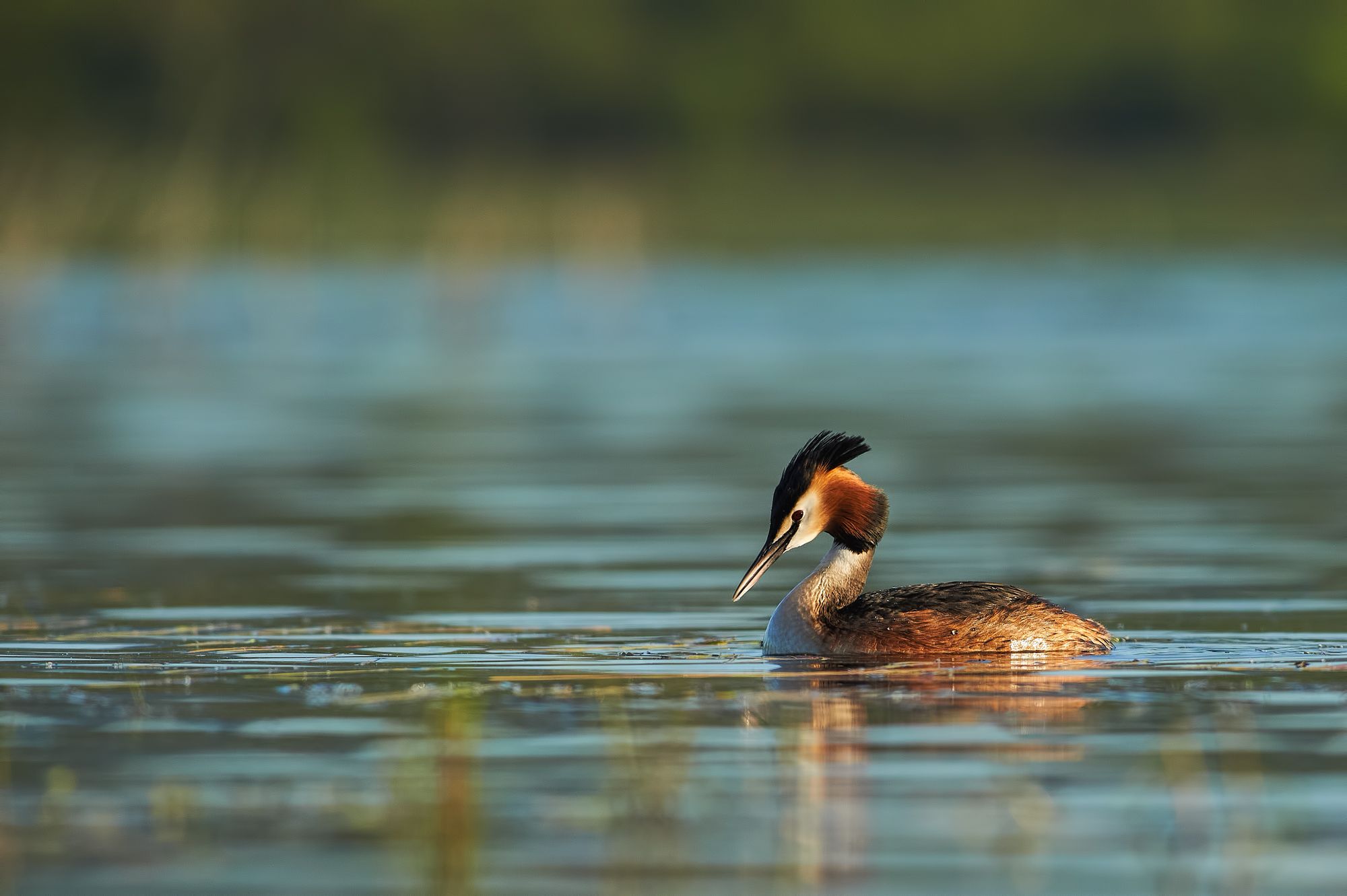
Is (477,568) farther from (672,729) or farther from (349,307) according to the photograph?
(349,307)

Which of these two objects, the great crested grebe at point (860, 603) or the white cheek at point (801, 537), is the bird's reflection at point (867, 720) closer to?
the great crested grebe at point (860, 603)

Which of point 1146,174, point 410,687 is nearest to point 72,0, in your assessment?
point 1146,174

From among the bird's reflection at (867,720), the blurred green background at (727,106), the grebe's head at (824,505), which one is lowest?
the bird's reflection at (867,720)

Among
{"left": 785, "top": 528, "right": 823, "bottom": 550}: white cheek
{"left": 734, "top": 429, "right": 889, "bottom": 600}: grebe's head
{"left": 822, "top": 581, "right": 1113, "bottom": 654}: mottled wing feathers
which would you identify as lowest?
{"left": 822, "top": 581, "right": 1113, "bottom": 654}: mottled wing feathers

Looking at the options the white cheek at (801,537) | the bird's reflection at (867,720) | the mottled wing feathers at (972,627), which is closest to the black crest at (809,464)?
the white cheek at (801,537)

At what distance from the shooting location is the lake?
7.33 metres

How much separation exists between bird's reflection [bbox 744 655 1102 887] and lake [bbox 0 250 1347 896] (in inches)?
1.0

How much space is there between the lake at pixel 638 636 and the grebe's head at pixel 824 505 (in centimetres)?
47

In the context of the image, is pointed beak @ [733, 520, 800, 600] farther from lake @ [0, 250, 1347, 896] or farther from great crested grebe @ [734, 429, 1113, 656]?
lake @ [0, 250, 1347, 896]

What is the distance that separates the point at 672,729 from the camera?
905cm

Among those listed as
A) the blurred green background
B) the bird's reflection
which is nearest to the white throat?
the bird's reflection

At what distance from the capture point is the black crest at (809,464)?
1164 cm

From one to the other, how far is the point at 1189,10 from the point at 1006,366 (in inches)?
2560

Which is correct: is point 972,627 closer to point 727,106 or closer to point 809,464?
point 809,464
